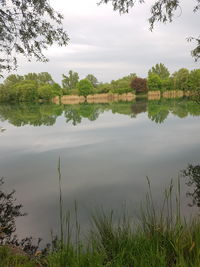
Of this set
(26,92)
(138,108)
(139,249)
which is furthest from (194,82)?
(26,92)

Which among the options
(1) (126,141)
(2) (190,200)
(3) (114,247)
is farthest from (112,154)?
(3) (114,247)

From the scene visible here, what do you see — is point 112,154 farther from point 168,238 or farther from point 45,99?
point 45,99

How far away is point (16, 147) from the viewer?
12.2 m

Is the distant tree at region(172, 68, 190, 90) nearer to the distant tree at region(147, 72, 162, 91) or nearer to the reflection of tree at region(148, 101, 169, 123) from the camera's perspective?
the distant tree at region(147, 72, 162, 91)

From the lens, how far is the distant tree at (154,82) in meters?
68.9

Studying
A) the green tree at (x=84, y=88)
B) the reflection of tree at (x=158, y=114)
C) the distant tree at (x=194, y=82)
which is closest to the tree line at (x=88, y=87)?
the green tree at (x=84, y=88)

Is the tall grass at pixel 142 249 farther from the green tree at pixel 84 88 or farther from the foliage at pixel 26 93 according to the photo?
the green tree at pixel 84 88

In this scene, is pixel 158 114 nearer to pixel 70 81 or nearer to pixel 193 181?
pixel 193 181

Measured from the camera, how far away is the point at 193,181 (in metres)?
6.15

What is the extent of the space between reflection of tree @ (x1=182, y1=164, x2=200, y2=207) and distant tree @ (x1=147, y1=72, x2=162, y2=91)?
65.6m

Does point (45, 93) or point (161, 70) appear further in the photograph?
point (161, 70)

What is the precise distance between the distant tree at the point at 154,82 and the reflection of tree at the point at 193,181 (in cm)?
6558

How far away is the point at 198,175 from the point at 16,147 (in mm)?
9545

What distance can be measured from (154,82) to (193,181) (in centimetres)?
6737
